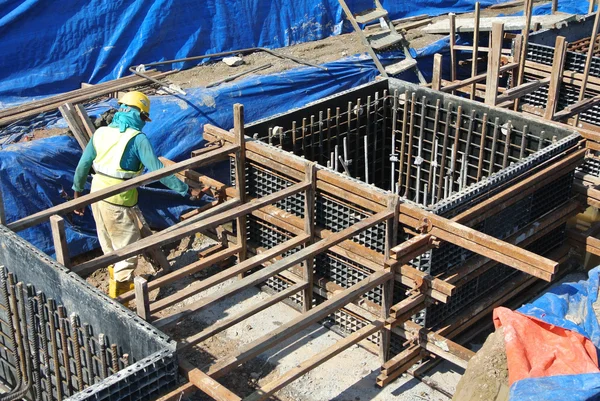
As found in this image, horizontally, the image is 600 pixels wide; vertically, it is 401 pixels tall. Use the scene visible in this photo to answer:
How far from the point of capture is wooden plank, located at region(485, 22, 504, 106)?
312 inches

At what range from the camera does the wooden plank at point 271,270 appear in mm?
4901

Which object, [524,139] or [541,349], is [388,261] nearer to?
[541,349]

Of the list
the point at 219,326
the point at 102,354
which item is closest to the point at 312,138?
the point at 219,326

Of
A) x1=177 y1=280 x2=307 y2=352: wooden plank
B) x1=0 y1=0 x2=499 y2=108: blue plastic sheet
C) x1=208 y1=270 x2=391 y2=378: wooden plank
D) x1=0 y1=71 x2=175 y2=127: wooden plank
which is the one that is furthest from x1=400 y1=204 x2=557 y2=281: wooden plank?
x1=0 y1=0 x2=499 y2=108: blue plastic sheet

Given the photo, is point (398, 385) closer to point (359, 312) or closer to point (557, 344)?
point (359, 312)

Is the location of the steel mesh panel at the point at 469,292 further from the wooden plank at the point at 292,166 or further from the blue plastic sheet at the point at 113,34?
the blue plastic sheet at the point at 113,34

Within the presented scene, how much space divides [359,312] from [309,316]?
116cm

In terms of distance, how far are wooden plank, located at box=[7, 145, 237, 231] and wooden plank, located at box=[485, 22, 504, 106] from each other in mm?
3049

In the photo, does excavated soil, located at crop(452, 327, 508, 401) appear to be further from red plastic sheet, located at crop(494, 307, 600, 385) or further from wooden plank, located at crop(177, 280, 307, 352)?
wooden plank, located at crop(177, 280, 307, 352)

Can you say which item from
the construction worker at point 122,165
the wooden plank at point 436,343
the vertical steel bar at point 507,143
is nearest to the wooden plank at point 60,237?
the construction worker at point 122,165

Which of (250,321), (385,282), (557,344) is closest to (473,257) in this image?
(385,282)

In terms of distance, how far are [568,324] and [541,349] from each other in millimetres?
407

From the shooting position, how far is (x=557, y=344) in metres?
5.18

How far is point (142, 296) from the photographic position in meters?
4.54
